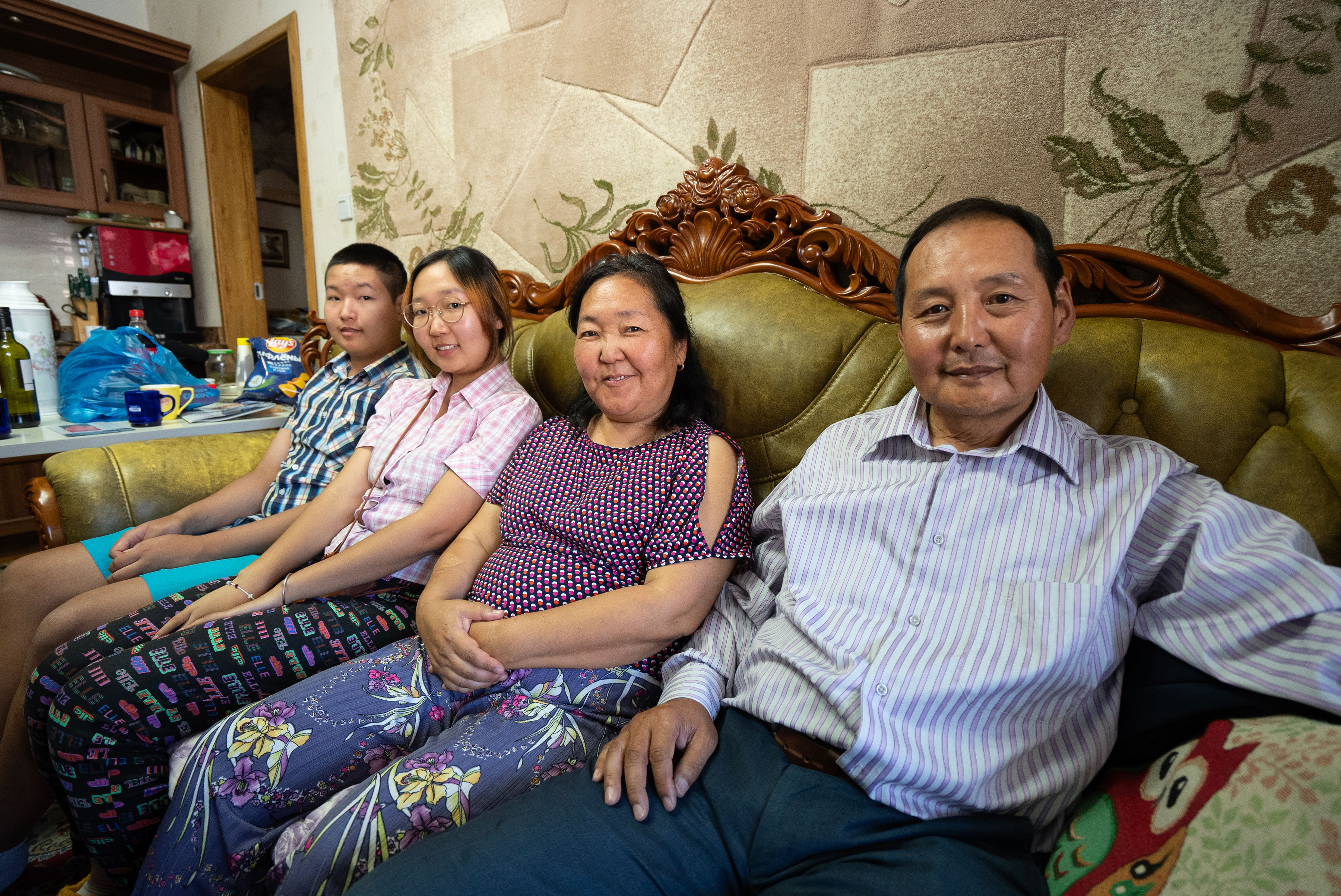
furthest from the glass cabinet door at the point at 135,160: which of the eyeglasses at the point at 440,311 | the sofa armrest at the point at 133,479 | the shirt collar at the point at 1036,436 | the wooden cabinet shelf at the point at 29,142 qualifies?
the shirt collar at the point at 1036,436

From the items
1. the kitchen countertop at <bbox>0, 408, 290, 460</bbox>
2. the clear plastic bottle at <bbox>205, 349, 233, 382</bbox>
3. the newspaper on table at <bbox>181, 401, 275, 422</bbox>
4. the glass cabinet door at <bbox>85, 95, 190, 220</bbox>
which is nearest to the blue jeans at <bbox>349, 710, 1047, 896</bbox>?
the kitchen countertop at <bbox>0, 408, 290, 460</bbox>

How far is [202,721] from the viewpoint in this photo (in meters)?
1.08

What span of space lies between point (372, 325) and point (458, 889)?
148 centimetres

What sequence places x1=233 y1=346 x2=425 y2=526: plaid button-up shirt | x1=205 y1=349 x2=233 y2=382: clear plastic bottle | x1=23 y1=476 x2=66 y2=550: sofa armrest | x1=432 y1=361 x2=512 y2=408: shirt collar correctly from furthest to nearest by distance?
x1=205 y1=349 x2=233 y2=382: clear plastic bottle
x1=233 y1=346 x2=425 y2=526: plaid button-up shirt
x1=23 y1=476 x2=66 y2=550: sofa armrest
x1=432 y1=361 x2=512 y2=408: shirt collar

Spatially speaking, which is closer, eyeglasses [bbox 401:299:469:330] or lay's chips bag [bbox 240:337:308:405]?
eyeglasses [bbox 401:299:469:330]

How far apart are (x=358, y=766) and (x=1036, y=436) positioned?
1127mm

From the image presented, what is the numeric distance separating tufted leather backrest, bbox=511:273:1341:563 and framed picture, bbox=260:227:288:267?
4806 millimetres

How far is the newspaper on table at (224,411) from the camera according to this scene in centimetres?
216

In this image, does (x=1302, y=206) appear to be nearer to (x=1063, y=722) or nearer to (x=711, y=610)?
(x=1063, y=722)

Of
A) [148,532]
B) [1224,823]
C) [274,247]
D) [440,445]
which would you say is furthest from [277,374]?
[274,247]

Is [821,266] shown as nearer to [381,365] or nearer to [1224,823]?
A: [1224,823]

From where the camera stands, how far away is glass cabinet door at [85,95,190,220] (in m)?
3.47

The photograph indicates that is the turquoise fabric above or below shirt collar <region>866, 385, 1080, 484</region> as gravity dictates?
below

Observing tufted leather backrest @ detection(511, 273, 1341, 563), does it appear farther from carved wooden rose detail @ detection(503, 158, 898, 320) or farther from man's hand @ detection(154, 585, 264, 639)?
man's hand @ detection(154, 585, 264, 639)
